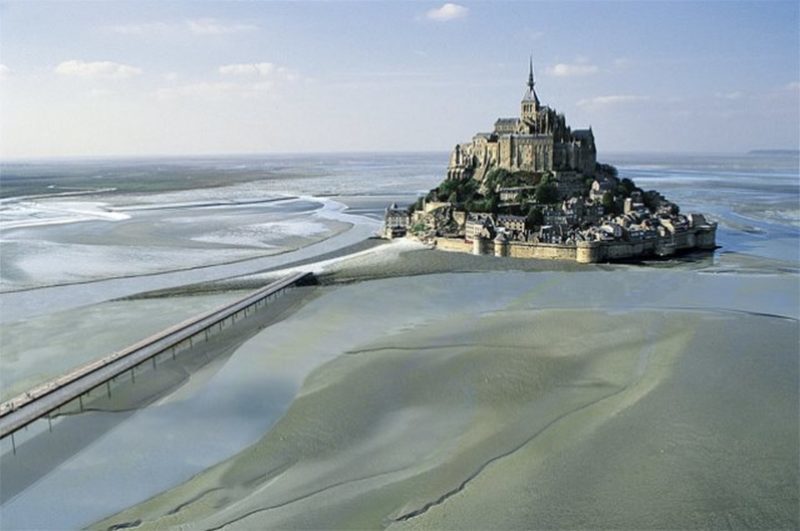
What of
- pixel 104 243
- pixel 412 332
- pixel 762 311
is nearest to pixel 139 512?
pixel 412 332

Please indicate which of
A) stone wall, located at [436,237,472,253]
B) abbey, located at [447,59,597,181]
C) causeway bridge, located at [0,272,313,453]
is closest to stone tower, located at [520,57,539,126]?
abbey, located at [447,59,597,181]

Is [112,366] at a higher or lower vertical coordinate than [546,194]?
lower

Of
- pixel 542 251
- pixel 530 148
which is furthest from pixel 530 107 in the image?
pixel 542 251

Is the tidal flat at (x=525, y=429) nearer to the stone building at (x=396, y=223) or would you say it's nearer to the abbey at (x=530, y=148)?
the stone building at (x=396, y=223)

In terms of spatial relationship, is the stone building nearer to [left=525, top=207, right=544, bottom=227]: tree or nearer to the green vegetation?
[left=525, top=207, right=544, bottom=227]: tree

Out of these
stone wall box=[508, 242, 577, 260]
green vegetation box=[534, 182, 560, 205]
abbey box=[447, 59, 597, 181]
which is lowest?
stone wall box=[508, 242, 577, 260]

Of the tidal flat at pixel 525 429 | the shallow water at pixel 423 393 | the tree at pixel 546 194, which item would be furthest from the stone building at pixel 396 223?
the tidal flat at pixel 525 429

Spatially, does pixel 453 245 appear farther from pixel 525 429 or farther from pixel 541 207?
pixel 525 429
